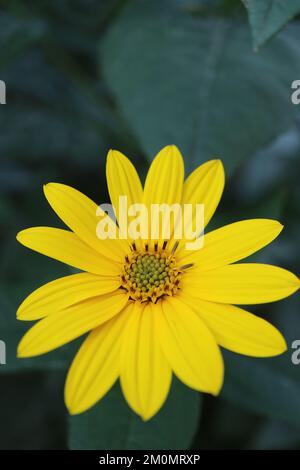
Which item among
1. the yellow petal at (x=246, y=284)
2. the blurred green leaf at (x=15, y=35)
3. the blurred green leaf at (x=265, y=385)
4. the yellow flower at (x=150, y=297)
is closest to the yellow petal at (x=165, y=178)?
the yellow flower at (x=150, y=297)

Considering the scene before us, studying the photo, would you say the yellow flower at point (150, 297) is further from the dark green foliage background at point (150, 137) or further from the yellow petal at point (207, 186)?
the dark green foliage background at point (150, 137)

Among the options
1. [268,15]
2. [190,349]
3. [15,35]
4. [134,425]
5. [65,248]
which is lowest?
[134,425]

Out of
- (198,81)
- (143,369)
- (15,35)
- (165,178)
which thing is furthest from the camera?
(15,35)

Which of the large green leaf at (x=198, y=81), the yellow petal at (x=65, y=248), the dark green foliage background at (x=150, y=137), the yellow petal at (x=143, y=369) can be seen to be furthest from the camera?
the large green leaf at (x=198, y=81)

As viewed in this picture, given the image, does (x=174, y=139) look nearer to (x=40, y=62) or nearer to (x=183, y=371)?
(x=183, y=371)

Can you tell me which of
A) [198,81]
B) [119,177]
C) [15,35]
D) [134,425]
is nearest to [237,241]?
[119,177]

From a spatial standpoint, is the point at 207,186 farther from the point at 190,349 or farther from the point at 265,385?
the point at 265,385

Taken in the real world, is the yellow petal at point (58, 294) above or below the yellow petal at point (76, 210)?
below

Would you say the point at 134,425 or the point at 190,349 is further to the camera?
the point at 134,425
